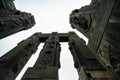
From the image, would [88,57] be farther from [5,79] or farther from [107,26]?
[5,79]

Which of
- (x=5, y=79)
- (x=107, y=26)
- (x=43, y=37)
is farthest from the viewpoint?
(x=43, y=37)

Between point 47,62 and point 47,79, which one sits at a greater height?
point 47,79

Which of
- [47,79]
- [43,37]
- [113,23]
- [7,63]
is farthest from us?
[43,37]

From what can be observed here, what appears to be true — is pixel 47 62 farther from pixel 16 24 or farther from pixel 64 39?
pixel 64 39

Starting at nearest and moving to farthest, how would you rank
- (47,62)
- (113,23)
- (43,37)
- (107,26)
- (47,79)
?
(113,23) < (107,26) < (47,79) < (47,62) < (43,37)

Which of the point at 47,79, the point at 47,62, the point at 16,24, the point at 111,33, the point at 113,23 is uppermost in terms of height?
the point at 113,23

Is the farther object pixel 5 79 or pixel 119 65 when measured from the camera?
pixel 5 79

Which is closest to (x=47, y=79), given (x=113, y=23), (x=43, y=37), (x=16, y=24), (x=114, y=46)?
(x=114, y=46)

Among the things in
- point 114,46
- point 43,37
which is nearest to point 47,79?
point 114,46

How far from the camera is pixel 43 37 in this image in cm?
2527

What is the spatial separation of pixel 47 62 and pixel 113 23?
802 cm

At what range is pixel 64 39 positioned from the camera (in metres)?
25.6

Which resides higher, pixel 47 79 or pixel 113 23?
pixel 113 23

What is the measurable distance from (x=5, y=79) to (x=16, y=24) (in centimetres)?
917
